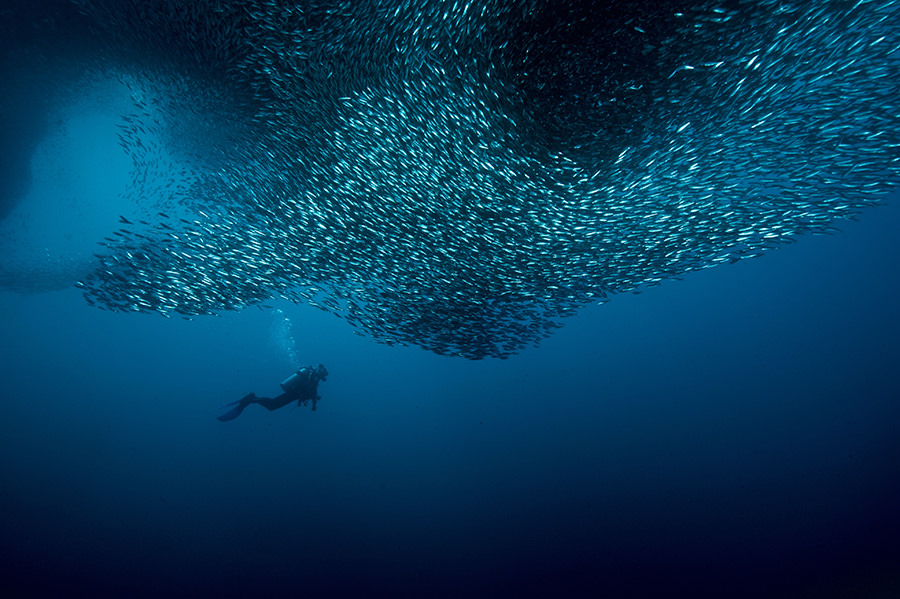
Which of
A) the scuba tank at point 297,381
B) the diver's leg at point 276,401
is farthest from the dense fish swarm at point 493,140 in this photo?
the diver's leg at point 276,401

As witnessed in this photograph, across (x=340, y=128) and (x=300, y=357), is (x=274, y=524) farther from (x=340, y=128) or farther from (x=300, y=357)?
(x=300, y=357)

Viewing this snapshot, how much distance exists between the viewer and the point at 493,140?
5.97 m

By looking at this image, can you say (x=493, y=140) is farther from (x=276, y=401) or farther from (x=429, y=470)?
(x=429, y=470)

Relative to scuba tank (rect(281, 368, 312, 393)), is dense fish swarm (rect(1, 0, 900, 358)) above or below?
above

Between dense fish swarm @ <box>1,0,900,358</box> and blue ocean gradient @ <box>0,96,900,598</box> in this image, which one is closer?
dense fish swarm @ <box>1,0,900,358</box>

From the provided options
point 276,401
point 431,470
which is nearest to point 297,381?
point 276,401

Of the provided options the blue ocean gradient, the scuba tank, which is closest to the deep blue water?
the blue ocean gradient

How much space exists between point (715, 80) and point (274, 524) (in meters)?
27.1

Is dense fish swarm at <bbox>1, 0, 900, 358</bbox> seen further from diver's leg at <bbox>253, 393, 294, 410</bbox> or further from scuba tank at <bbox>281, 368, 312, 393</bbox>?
diver's leg at <bbox>253, 393, 294, 410</bbox>

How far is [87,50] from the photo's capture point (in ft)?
27.9

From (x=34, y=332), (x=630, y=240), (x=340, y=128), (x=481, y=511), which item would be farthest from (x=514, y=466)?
(x=34, y=332)

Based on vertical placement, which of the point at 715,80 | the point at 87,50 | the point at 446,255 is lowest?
Answer: the point at 446,255

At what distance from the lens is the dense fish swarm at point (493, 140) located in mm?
4922

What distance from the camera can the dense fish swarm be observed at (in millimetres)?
4922
